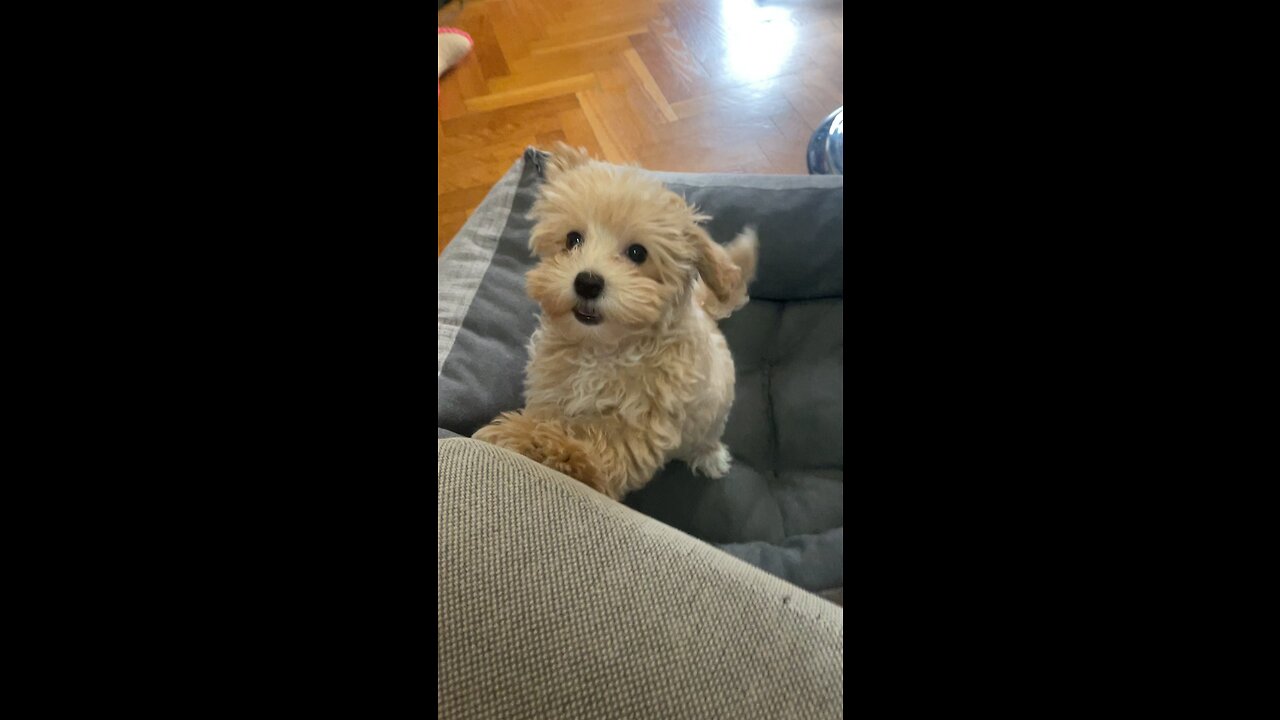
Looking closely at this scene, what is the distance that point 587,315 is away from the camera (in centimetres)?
104

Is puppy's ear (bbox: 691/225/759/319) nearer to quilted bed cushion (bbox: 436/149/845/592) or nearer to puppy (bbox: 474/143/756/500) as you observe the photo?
puppy (bbox: 474/143/756/500)

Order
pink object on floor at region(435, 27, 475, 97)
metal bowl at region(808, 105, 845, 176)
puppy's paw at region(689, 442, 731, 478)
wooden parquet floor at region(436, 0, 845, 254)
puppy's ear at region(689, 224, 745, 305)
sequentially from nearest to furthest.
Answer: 1. puppy's ear at region(689, 224, 745, 305)
2. puppy's paw at region(689, 442, 731, 478)
3. metal bowl at region(808, 105, 845, 176)
4. wooden parquet floor at region(436, 0, 845, 254)
5. pink object on floor at region(435, 27, 475, 97)

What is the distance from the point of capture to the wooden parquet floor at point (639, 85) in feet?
7.36

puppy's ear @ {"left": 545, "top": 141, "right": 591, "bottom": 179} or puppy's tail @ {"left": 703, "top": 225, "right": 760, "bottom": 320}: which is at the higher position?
puppy's ear @ {"left": 545, "top": 141, "right": 591, "bottom": 179}

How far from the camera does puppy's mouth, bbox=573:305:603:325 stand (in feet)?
3.39

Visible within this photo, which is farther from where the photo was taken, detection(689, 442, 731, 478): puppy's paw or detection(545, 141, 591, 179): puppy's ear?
detection(689, 442, 731, 478): puppy's paw

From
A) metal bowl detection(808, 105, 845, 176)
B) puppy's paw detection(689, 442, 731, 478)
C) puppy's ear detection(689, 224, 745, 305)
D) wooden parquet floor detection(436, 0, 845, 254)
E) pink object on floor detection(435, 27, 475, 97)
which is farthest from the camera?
pink object on floor detection(435, 27, 475, 97)

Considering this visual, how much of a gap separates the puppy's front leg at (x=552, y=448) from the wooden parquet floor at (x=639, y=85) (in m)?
1.13

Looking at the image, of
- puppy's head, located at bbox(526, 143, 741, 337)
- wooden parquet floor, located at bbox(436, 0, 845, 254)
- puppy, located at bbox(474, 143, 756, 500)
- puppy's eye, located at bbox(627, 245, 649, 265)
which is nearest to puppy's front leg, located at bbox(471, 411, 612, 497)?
puppy, located at bbox(474, 143, 756, 500)

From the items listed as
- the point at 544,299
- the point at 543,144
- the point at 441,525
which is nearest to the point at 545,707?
the point at 441,525

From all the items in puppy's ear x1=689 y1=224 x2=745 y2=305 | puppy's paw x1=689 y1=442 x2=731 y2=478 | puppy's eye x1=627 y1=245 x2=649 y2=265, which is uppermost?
puppy's eye x1=627 y1=245 x2=649 y2=265
